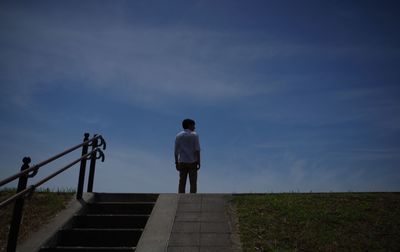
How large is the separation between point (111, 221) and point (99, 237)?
0.57m

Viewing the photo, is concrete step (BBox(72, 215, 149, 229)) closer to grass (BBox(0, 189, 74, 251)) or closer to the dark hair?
grass (BBox(0, 189, 74, 251))

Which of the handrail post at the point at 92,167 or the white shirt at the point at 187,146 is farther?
the white shirt at the point at 187,146

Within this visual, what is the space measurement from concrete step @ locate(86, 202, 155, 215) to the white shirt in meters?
1.62

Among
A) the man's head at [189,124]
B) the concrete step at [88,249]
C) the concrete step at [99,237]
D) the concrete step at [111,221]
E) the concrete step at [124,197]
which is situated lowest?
the concrete step at [88,249]

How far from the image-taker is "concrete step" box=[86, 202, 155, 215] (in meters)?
6.80

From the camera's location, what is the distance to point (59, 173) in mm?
5828

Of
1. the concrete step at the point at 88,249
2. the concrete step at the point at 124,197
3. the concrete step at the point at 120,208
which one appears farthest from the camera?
the concrete step at the point at 124,197

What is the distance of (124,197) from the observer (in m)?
7.34

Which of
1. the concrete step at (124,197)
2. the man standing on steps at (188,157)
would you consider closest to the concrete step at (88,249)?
the concrete step at (124,197)

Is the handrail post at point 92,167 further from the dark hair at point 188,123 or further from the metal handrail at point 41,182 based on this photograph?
the dark hair at point 188,123

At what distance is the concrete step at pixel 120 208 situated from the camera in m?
6.80

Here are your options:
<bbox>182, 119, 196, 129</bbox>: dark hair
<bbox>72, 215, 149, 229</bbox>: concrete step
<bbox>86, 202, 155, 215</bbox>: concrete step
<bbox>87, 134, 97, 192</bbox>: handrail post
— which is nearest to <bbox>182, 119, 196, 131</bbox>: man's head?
<bbox>182, 119, 196, 129</bbox>: dark hair

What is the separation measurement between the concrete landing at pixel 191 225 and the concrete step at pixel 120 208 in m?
0.26

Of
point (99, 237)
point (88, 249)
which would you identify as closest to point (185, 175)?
point (99, 237)
